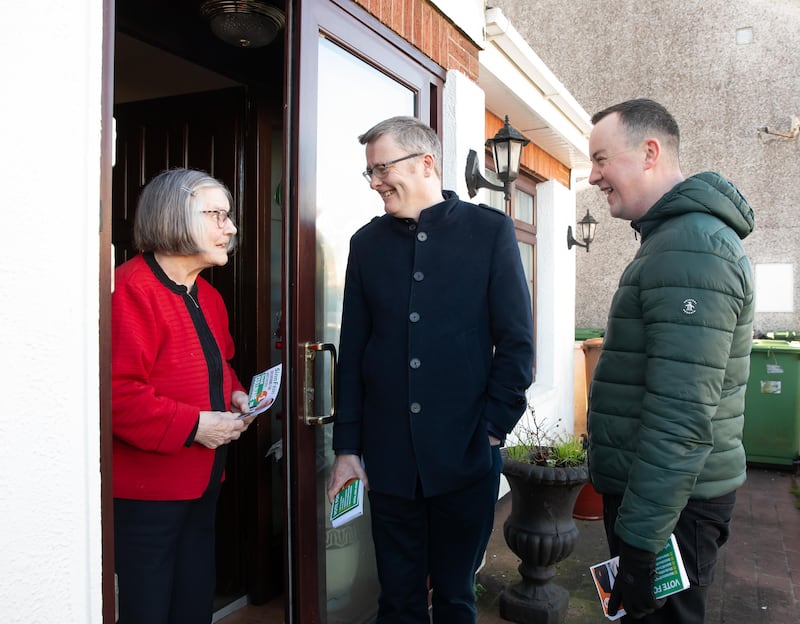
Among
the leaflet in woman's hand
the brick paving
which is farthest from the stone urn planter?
the leaflet in woman's hand

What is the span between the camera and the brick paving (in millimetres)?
3479

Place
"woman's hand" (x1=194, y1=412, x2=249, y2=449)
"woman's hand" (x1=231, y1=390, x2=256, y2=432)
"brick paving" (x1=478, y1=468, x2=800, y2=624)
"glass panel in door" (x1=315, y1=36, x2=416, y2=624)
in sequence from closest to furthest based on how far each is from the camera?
"woman's hand" (x1=194, y1=412, x2=249, y2=449)
"woman's hand" (x1=231, y1=390, x2=256, y2=432)
"glass panel in door" (x1=315, y1=36, x2=416, y2=624)
"brick paving" (x1=478, y1=468, x2=800, y2=624)

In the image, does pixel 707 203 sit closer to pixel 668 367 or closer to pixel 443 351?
pixel 668 367

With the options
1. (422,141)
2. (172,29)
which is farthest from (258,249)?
(422,141)

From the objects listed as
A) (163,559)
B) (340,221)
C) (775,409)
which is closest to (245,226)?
(340,221)

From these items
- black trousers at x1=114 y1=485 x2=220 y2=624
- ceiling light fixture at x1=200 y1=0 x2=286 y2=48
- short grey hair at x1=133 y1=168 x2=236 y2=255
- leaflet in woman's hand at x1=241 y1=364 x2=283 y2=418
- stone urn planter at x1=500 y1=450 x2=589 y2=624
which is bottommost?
stone urn planter at x1=500 y1=450 x2=589 y2=624

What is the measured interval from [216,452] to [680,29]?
10974mm

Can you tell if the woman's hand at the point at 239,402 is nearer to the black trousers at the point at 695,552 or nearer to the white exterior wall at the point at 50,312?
the white exterior wall at the point at 50,312

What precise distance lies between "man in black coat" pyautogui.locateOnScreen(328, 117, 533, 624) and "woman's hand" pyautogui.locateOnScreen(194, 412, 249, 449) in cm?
40

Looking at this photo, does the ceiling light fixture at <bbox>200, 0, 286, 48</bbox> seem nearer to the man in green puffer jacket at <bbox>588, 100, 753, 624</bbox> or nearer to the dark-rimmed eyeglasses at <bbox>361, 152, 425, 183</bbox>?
the dark-rimmed eyeglasses at <bbox>361, 152, 425, 183</bbox>

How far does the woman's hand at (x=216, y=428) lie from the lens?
194cm

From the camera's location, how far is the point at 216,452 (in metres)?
2.09

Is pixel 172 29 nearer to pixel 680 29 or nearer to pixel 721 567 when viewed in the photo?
pixel 721 567

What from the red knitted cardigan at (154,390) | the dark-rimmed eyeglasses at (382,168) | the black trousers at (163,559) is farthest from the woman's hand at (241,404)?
the dark-rimmed eyeglasses at (382,168)
